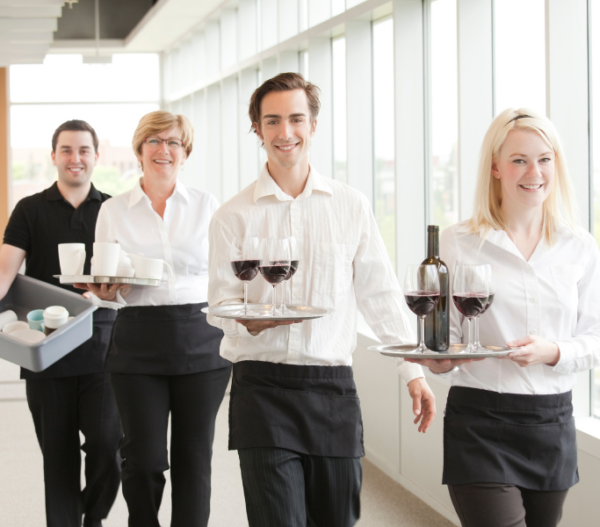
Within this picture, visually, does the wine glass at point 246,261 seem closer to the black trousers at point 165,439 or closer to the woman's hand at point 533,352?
the woman's hand at point 533,352

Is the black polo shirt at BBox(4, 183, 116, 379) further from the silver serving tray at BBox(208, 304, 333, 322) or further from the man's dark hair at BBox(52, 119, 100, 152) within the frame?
the silver serving tray at BBox(208, 304, 333, 322)

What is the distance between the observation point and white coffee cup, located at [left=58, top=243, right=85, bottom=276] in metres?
2.84

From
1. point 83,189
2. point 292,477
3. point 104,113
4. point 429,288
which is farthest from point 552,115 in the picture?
point 104,113

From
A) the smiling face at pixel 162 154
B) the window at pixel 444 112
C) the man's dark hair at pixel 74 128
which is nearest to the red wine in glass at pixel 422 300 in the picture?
the smiling face at pixel 162 154

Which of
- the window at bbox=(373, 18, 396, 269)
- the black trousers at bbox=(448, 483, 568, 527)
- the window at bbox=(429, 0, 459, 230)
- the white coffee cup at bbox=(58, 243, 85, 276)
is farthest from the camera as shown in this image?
the window at bbox=(373, 18, 396, 269)

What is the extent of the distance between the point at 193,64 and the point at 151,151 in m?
6.18

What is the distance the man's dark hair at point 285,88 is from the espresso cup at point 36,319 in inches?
53.9

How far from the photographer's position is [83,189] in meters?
3.24

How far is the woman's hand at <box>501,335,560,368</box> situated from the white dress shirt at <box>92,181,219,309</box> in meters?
1.45

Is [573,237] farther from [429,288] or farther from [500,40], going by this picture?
[500,40]

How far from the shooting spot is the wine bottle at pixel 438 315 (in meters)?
1.92

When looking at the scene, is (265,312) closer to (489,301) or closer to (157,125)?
(489,301)

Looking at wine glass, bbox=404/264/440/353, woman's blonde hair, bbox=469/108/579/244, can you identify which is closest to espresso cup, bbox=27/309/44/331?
wine glass, bbox=404/264/440/353

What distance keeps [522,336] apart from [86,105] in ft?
29.0
